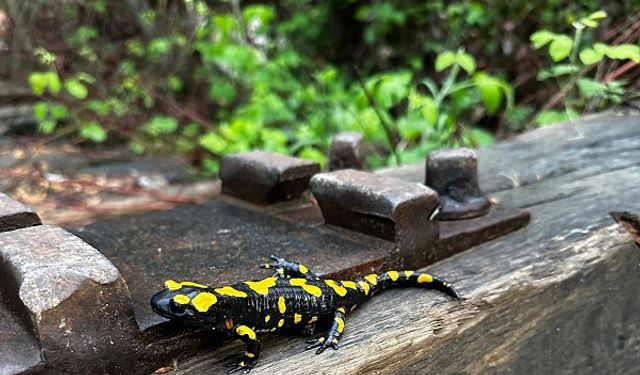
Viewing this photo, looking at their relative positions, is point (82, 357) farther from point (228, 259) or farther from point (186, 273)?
point (228, 259)

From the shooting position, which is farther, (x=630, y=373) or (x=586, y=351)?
(x=630, y=373)

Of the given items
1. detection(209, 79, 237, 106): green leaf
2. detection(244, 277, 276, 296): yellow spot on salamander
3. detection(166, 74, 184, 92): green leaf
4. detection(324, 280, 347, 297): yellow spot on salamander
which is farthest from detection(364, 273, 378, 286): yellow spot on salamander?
detection(166, 74, 184, 92): green leaf

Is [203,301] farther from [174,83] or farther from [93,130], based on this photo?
[174,83]

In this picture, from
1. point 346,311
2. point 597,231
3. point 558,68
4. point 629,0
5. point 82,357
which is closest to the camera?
point 82,357

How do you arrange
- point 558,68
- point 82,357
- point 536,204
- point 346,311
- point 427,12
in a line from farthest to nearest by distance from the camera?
1. point 427,12
2. point 558,68
3. point 536,204
4. point 346,311
5. point 82,357

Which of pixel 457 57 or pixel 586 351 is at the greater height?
pixel 457 57

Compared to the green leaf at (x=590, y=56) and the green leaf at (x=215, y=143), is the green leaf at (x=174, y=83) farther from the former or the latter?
the green leaf at (x=590, y=56)

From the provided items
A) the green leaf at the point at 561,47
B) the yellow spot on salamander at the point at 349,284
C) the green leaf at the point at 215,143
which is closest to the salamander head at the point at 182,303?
the yellow spot on salamander at the point at 349,284

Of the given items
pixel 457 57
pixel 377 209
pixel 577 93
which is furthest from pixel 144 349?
pixel 577 93
